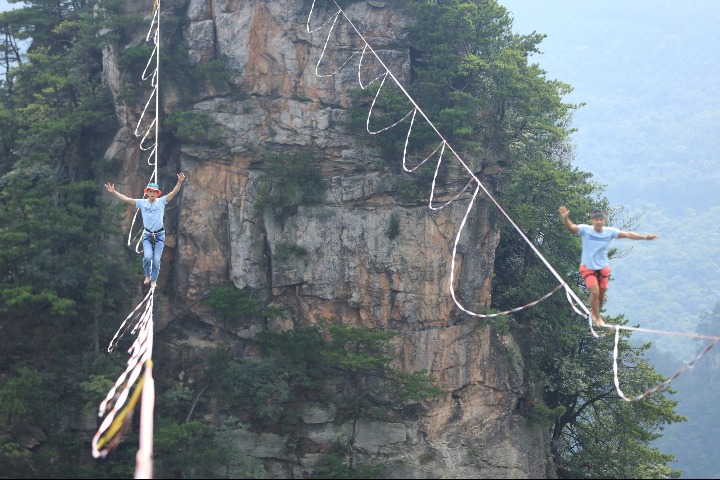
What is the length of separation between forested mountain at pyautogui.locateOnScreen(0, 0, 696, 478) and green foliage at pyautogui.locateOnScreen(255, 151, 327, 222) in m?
0.05

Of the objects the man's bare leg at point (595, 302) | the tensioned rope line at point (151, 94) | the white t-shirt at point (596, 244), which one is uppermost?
the tensioned rope line at point (151, 94)

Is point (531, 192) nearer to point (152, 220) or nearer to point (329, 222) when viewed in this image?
point (329, 222)

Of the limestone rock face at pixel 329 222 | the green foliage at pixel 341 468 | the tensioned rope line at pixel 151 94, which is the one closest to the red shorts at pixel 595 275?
the green foliage at pixel 341 468

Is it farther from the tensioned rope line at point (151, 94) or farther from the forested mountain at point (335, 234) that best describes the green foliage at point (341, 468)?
the tensioned rope line at point (151, 94)

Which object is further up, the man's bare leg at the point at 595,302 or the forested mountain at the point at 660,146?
the forested mountain at the point at 660,146

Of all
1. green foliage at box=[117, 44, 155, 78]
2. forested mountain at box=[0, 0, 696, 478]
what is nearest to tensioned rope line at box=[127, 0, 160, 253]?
green foliage at box=[117, 44, 155, 78]

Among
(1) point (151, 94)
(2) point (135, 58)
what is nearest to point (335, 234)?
(1) point (151, 94)

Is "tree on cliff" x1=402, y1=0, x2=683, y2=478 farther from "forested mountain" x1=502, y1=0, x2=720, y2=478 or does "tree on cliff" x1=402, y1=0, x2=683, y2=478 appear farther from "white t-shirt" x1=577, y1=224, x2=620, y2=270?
"forested mountain" x1=502, y1=0, x2=720, y2=478

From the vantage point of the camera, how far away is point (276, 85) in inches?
905

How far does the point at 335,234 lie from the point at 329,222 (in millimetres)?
350

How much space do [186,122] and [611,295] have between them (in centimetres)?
6375

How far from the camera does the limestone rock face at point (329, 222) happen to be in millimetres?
22312

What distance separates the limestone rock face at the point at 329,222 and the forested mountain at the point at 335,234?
52 millimetres

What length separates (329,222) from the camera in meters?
22.5
